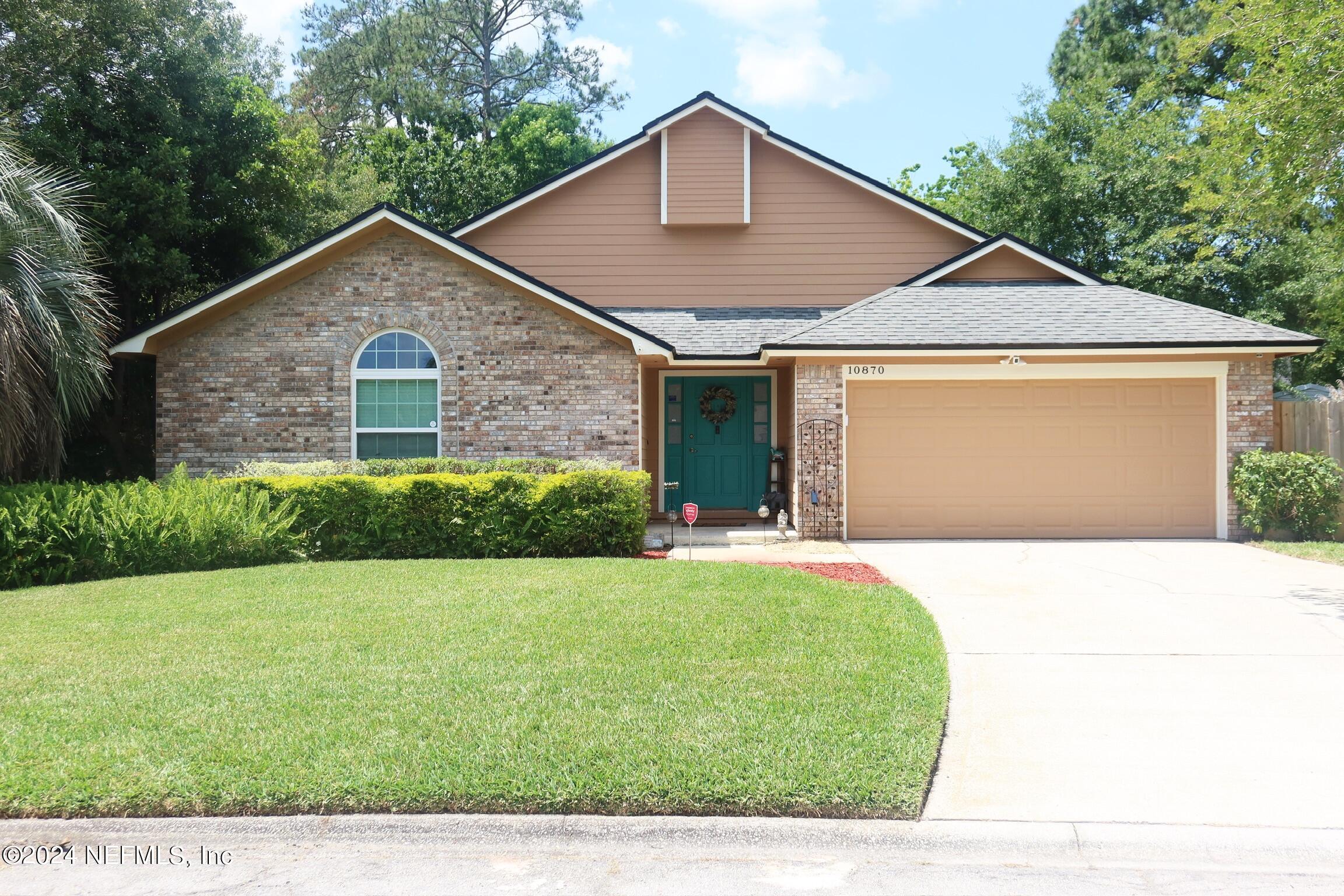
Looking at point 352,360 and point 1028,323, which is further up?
point 1028,323

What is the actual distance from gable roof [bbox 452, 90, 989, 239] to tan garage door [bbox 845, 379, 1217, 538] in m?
4.63

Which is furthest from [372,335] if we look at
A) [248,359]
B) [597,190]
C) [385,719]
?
[385,719]

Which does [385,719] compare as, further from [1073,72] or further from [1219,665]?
[1073,72]

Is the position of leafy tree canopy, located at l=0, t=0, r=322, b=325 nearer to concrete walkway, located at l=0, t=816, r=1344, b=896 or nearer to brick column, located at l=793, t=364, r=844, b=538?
brick column, located at l=793, t=364, r=844, b=538

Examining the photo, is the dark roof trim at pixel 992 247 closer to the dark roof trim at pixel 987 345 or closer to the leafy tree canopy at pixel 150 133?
the dark roof trim at pixel 987 345

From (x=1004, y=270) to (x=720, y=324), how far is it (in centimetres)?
526

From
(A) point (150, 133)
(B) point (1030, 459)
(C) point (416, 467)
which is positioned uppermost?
(A) point (150, 133)

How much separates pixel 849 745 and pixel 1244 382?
11.4 meters

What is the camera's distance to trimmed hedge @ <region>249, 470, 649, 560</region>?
35.5 feet

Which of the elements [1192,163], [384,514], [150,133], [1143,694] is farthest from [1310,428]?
[150,133]

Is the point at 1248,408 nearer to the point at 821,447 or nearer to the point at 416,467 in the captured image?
the point at 821,447

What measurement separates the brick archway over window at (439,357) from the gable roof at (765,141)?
12.9 feet

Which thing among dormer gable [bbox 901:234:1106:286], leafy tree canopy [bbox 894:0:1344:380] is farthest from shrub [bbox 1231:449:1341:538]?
dormer gable [bbox 901:234:1106:286]

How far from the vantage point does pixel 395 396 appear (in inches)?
515
